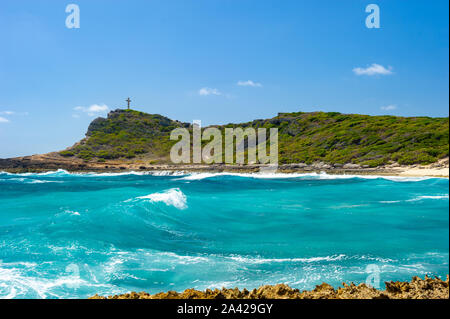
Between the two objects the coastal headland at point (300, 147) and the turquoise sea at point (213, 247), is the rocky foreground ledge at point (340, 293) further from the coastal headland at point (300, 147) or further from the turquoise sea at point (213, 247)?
the coastal headland at point (300, 147)

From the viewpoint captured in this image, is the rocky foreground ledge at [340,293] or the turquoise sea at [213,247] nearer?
the rocky foreground ledge at [340,293]

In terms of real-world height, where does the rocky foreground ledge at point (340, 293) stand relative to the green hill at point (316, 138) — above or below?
below

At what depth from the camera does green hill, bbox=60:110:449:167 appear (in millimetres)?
36781

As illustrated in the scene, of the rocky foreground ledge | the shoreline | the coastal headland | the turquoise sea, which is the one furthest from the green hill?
the rocky foreground ledge

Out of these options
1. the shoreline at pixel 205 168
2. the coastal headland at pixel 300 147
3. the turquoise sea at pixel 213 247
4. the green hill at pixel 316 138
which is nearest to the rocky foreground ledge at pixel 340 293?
the turquoise sea at pixel 213 247

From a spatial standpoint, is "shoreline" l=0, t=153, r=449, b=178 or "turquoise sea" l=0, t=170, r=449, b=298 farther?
"shoreline" l=0, t=153, r=449, b=178

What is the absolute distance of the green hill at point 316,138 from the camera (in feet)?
121

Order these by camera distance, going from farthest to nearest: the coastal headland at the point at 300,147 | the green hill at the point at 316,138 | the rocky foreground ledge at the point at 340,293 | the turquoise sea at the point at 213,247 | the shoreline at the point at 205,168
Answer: the green hill at the point at 316,138
the coastal headland at the point at 300,147
the shoreline at the point at 205,168
the turquoise sea at the point at 213,247
the rocky foreground ledge at the point at 340,293

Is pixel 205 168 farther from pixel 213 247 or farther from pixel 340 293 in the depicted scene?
pixel 340 293

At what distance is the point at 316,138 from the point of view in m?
63.0

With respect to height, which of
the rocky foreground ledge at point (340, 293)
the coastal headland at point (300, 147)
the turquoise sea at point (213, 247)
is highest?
the coastal headland at point (300, 147)

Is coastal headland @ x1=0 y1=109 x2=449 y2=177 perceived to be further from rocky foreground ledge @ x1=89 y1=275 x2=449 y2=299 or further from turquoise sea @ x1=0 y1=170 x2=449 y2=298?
rocky foreground ledge @ x1=89 y1=275 x2=449 y2=299
